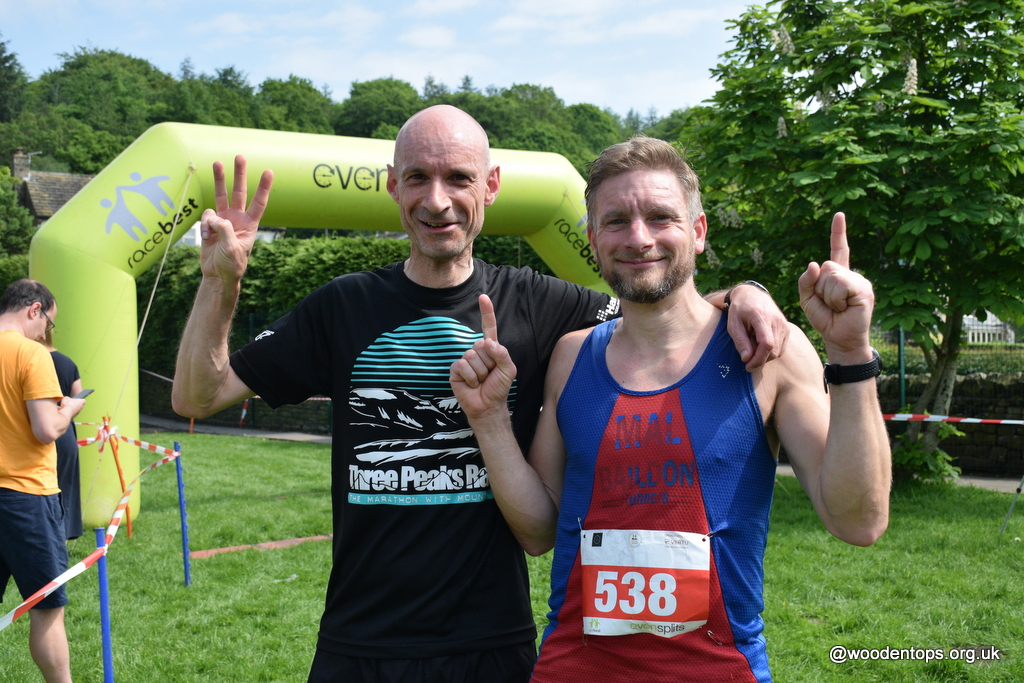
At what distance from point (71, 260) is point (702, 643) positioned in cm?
686

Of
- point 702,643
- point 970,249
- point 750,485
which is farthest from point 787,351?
point 970,249

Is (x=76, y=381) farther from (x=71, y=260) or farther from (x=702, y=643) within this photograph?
(x=702, y=643)

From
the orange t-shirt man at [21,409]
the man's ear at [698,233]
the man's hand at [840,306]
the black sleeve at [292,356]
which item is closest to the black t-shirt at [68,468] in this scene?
the orange t-shirt man at [21,409]

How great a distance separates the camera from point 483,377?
186cm

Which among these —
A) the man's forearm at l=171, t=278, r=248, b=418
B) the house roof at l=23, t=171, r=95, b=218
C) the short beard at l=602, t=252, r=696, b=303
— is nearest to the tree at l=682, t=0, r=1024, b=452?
the short beard at l=602, t=252, r=696, b=303

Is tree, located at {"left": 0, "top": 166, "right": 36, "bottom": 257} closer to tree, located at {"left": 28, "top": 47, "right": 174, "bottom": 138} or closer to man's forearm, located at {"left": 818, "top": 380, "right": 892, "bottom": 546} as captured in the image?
tree, located at {"left": 28, "top": 47, "right": 174, "bottom": 138}

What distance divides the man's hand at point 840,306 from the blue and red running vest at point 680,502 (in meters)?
0.25

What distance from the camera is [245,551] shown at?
655cm

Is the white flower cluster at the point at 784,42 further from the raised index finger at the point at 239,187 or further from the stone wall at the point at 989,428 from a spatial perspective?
the raised index finger at the point at 239,187

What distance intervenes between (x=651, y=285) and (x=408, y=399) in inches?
26.0

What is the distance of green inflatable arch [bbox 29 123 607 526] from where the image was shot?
6895 millimetres

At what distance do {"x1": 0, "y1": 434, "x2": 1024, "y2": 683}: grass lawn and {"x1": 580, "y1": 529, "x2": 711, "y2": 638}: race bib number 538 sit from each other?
2650 mm

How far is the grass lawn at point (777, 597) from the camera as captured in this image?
421cm

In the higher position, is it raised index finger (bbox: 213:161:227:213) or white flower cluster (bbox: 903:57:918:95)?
white flower cluster (bbox: 903:57:918:95)
